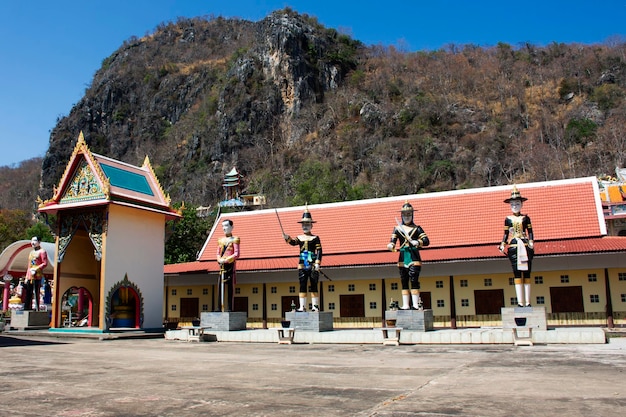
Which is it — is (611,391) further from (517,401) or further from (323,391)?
(323,391)

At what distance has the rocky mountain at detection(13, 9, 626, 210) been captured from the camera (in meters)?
56.4

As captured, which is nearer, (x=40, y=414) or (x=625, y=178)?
(x=40, y=414)

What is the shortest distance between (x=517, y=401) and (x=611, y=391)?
126cm

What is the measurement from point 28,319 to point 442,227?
16.5 m

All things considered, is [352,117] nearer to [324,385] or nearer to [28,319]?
A: [28,319]

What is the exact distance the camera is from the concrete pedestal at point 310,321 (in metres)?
15.5

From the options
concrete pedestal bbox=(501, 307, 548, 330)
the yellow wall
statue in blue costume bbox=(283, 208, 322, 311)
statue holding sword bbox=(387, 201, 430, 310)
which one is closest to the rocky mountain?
the yellow wall

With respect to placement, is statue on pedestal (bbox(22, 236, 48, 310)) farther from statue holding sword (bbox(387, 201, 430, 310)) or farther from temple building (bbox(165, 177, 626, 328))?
statue holding sword (bbox(387, 201, 430, 310))

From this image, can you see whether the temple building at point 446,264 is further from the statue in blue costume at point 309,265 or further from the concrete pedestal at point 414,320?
the concrete pedestal at point 414,320

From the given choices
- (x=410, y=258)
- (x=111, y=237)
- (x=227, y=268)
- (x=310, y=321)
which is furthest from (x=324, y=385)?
(x=111, y=237)

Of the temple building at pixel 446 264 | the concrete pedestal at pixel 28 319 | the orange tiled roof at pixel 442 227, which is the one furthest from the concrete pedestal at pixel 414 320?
the concrete pedestal at pixel 28 319

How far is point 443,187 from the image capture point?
5625 cm

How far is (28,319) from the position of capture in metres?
21.0

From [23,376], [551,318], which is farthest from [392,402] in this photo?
[551,318]
